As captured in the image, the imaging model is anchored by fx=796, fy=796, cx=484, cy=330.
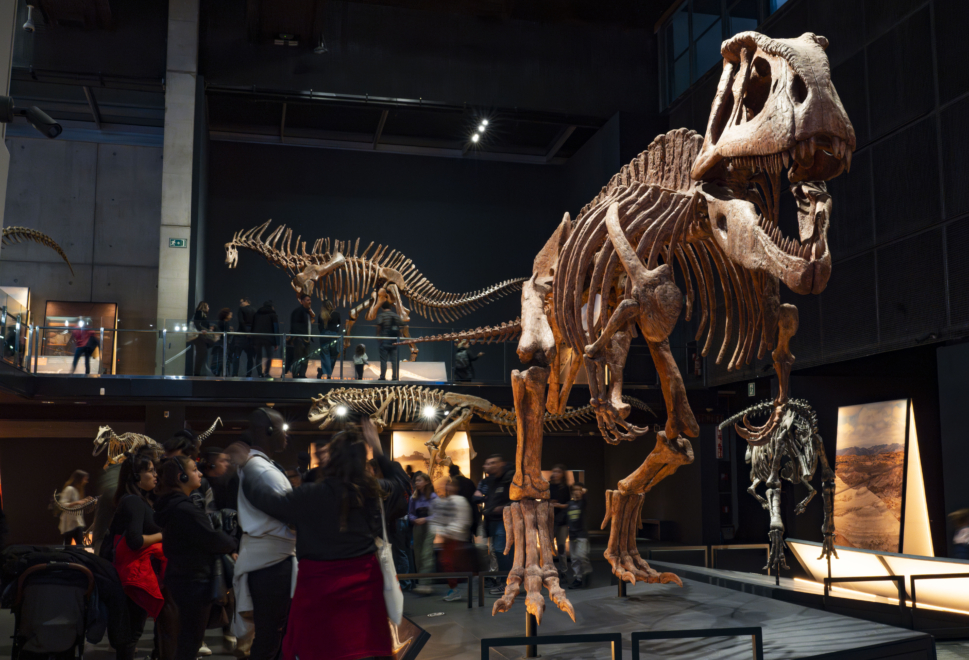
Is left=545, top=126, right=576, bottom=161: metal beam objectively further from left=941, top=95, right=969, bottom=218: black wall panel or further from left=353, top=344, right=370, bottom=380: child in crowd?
left=941, top=95, right=969, bottom=218: black wall panel

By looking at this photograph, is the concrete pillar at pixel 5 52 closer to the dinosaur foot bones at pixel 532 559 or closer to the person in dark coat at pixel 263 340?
the dinosaur foot bones at pixel 532 559

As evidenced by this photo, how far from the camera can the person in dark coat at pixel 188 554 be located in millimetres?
4328

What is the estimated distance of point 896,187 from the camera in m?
10.2

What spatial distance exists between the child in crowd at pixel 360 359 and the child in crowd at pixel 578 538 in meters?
5.96

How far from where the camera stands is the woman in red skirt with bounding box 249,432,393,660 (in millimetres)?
3162

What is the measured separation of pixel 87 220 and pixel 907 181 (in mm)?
17306

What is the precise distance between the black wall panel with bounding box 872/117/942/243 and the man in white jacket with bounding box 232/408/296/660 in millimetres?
8633

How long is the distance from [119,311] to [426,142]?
8683mm

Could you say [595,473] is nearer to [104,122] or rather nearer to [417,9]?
[417,9]

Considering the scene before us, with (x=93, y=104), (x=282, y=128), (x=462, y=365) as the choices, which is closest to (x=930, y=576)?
(x=462, y=365)

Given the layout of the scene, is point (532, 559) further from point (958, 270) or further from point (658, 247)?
point (958, 270)

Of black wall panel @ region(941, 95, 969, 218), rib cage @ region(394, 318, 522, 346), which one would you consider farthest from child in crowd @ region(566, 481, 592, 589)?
black wall panel @ region(941, 95, 969, 218)

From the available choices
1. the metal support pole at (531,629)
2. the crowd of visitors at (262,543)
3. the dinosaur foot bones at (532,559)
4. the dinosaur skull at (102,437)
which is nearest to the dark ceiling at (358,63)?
the dinosaur skull at (102,437)

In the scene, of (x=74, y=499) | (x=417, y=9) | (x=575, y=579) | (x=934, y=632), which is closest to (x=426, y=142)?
(x=417, y=9)
